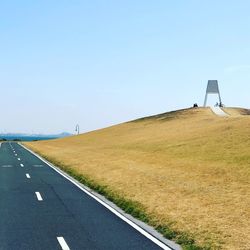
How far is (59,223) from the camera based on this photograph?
37.9 ft

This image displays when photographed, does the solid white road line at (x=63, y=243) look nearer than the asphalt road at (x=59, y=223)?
Yes

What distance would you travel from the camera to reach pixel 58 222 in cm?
1168

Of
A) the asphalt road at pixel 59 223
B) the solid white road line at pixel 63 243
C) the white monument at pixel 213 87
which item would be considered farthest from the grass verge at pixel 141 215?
the white monument at pixel 213 87

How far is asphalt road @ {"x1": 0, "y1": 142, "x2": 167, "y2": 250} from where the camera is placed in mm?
9414

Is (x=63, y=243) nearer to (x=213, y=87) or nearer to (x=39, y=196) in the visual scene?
(x=39, y=196)

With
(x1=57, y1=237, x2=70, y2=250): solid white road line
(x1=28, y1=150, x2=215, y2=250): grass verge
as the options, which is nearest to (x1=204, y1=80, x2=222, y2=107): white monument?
(x1=28, y1=150, x2=215, y2=250): grass verge

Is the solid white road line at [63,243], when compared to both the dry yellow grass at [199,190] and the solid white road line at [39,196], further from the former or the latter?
the solid white road line at [39,196]

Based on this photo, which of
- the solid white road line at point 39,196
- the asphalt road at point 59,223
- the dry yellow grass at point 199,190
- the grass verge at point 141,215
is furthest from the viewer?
the solid white road line at point 39,196

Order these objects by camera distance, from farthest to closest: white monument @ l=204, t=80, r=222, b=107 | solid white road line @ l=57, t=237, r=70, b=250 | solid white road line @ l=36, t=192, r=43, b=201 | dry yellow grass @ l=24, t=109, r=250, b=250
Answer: white monument @ l=204, t=80, r=222, b=107
solid white road line @ l=36, t=192, r=43, b=201
dry yellow grass @ l=24, t=109, r=250, b=250
solid white road line @ l=57, t=237, r=70, b=250

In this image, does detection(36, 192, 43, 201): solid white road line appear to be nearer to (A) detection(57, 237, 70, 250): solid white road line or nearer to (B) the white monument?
(A) detection(57, 237, 70, 250): solid white road line

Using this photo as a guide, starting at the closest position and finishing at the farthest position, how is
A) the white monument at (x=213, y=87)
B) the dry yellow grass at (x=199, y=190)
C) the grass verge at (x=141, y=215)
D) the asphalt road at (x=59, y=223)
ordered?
the asphalt road at (x=59, y=223), the grass verge at (x=141, y=215), the dry yellow grass at (x=199, y=190), the white monument at (x=213, y=87)

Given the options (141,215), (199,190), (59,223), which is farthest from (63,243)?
(199,190)

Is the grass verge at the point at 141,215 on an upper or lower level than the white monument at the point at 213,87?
lower

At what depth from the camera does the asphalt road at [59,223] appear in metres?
9.41
